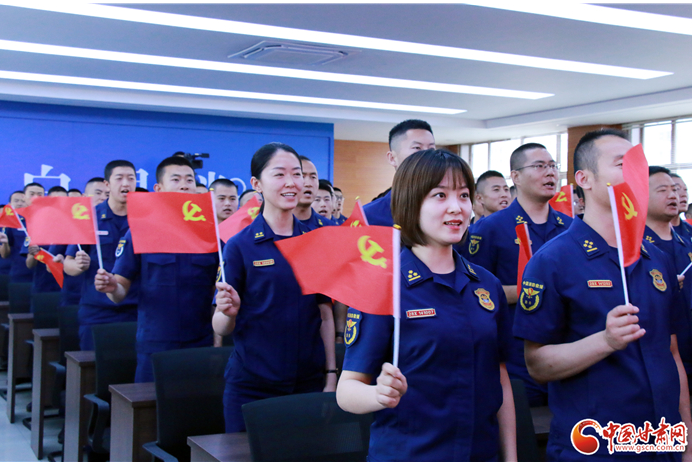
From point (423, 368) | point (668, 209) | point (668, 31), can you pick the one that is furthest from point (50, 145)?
point (423, 368)

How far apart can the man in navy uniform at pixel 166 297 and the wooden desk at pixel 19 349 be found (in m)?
2.08

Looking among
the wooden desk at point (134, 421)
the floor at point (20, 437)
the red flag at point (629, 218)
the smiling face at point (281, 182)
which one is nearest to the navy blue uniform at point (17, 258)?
the floor at point (20, 437)

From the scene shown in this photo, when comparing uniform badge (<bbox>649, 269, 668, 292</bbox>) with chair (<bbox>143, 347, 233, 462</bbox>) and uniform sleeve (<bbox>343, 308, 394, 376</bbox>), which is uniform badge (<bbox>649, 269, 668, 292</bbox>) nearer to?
uniform sleeve (<bbox>343, 308, 394, 376</bbox>)

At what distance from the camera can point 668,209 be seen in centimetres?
319

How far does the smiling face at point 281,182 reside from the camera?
2.53 meters

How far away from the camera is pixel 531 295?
1669 millimetres

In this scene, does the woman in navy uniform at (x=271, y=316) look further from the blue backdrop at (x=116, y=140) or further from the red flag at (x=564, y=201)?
the blue backdrop at (x=116, y=140)

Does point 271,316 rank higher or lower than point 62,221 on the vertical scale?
lower

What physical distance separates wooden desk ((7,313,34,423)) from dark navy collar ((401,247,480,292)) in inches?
162

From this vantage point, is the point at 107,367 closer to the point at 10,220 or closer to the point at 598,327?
the point at 598,327

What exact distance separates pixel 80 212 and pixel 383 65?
5.66 meters

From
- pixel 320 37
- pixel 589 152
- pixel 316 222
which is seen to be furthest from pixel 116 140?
pixel 589 152

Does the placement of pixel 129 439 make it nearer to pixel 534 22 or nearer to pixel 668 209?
pixel 668 209

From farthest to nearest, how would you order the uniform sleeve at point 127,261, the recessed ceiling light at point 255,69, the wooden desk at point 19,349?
the recessed ceiling light at point 255,69 → the wooden desk at point 19,349 → the uniform sleeve at point 127,261
